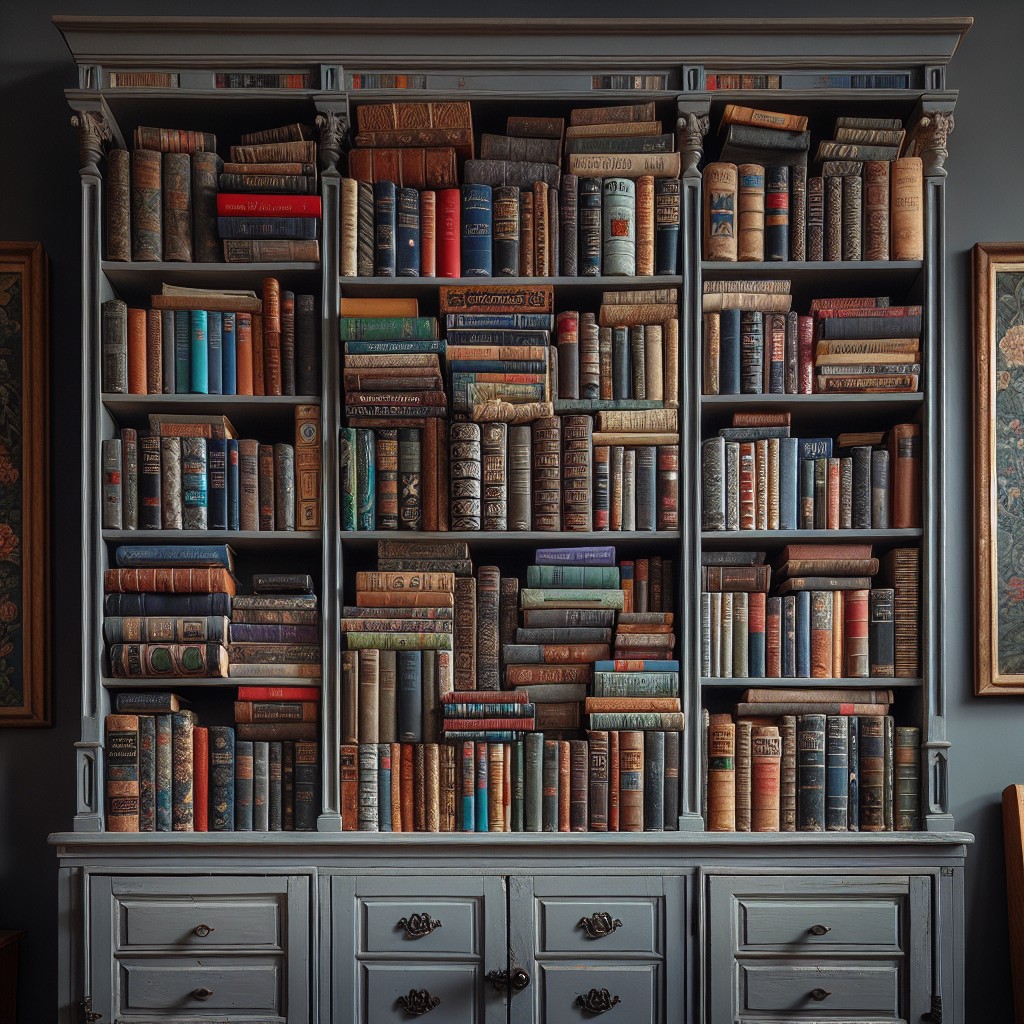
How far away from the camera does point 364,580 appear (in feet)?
9.26

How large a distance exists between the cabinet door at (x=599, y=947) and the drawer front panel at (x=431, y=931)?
0.33 ft

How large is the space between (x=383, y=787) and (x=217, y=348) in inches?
43.9

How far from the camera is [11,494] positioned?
3.07m

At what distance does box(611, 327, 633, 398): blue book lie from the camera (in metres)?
2.83

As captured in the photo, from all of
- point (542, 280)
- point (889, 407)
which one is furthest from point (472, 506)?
point (889, 407)

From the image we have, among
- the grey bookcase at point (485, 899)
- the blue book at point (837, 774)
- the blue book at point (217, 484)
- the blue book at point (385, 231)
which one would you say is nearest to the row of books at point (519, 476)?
the grey bookcase at point (485, 899)

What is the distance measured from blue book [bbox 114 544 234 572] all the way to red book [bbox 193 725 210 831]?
393 millimetres

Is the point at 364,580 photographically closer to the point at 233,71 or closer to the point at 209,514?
the point at 209,514

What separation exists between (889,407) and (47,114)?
2.32 meters

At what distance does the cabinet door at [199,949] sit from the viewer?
2697 millimetres

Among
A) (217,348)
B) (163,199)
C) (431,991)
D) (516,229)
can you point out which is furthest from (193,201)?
(431,991)

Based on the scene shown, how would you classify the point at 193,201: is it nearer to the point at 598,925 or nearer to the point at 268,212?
the point at 268,212

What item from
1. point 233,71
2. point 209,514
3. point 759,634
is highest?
point 233,71

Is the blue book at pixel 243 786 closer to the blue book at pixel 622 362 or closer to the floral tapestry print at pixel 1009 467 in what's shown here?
the blue book at pixel 622 362
